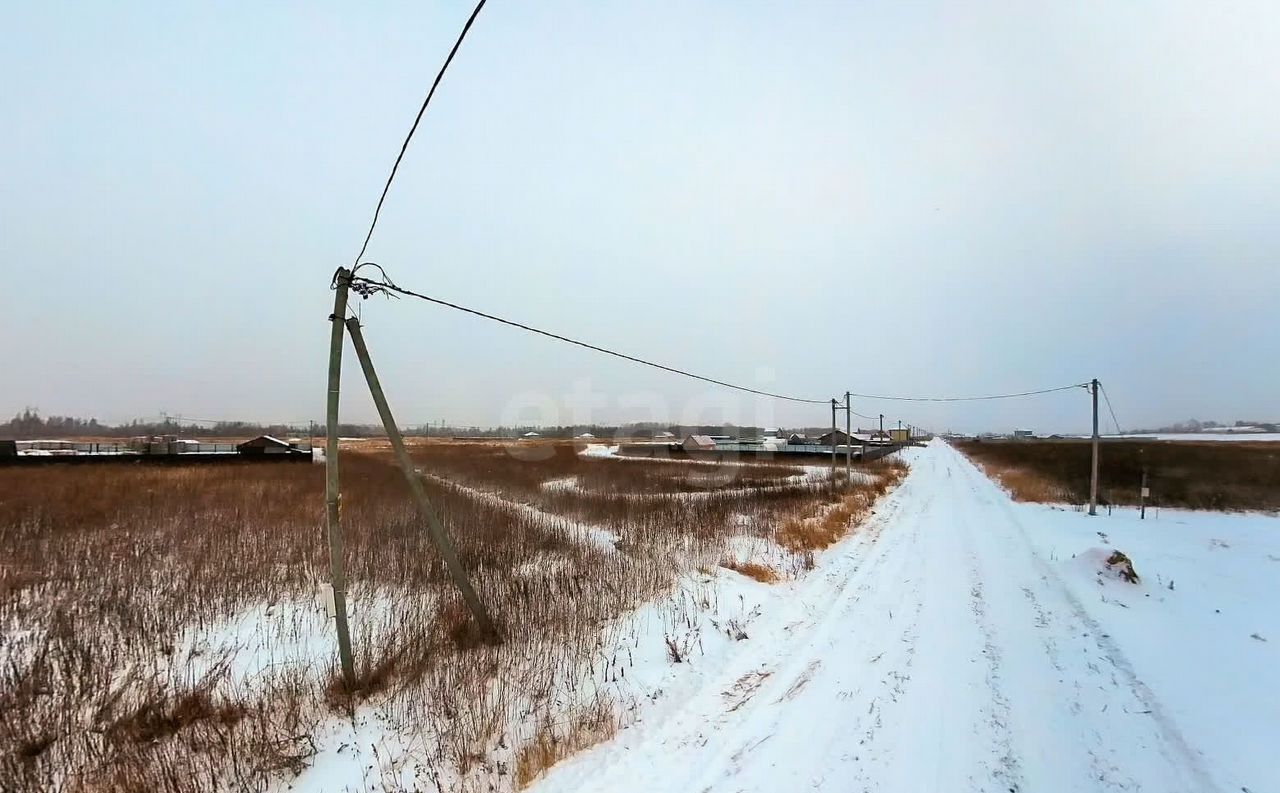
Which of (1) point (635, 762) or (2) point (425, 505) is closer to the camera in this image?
(1) point (635, 762)

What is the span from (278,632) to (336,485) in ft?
8.85

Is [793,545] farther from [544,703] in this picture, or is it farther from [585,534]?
[544,703]

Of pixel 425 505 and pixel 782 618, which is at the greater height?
pixel 425 505

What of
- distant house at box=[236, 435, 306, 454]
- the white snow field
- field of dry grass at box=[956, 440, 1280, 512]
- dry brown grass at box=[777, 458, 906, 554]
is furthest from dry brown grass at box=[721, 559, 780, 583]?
distant house at box=[236, 435, 306, 454]

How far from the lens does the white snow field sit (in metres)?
3.40

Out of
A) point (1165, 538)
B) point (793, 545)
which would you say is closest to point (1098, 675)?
point (793, 545)

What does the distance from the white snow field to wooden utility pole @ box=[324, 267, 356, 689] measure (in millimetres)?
2213

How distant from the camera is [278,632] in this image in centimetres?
593

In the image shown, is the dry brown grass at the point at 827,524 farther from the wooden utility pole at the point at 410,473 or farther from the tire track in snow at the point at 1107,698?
the wooden utility pole at the point at 410,473

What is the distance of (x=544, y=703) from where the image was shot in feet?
14.2

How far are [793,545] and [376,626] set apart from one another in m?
7.75

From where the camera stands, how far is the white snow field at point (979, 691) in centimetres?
340

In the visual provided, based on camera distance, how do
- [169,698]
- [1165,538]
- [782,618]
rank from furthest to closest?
[1165,538] < [782,618] < [169,698]

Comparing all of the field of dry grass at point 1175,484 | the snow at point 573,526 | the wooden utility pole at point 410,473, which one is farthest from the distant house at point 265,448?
the field of dry grass at point 1175,484
